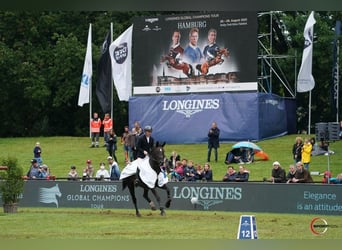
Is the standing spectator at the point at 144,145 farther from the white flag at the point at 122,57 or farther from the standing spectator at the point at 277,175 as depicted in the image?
the white flag at the point at 122,57

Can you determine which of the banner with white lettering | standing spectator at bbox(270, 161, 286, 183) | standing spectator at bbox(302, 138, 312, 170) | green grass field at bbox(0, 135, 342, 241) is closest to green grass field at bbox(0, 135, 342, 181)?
green grass field at bbox(0, 135, 342, 241)

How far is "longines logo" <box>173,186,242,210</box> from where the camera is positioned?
17.7 m

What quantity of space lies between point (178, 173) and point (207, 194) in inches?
94.3

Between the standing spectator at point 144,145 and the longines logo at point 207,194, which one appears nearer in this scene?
the standing spectator at point 144,145

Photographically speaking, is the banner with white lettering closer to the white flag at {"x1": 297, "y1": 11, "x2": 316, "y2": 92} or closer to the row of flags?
the row of flags

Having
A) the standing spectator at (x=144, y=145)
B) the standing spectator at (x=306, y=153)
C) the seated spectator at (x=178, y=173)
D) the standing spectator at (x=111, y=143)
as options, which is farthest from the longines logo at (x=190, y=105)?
the standing spectator at (x=144, y=145)

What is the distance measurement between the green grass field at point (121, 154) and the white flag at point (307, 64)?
1953mm

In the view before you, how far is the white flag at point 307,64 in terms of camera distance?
89.2 feet

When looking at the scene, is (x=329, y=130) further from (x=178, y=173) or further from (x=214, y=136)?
(x=214, y=136)

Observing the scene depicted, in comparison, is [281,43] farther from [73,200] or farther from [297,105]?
[73,200]

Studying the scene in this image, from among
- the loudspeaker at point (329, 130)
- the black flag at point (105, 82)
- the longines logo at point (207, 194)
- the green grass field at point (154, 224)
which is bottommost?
the green grass field at point (154, 224)

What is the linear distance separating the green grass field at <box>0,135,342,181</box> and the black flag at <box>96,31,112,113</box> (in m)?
1.73

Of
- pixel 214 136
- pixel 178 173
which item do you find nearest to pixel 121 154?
pixel 214 136

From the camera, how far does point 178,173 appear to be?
20266mm
